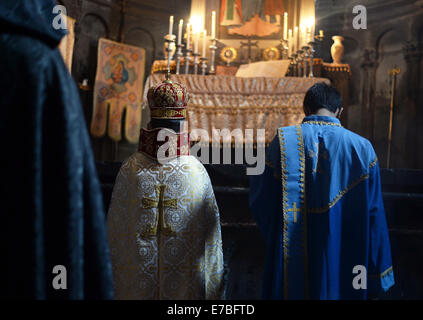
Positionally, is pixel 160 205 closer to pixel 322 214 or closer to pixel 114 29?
pixel 322 214

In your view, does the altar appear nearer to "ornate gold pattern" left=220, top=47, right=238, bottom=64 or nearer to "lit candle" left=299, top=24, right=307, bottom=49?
"lit candle" left=299, top=24, right=307, bottom=49

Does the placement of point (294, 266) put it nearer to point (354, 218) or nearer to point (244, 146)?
point (354, 218)

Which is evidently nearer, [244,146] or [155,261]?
[155,261]

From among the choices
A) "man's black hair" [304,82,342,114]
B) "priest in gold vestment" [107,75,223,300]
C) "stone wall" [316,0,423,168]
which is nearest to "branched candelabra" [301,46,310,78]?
"stone wall" [316,0,423,168]

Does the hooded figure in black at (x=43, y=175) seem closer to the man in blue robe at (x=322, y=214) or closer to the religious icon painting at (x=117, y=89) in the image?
the man in blue robe at (x=322, y=214)

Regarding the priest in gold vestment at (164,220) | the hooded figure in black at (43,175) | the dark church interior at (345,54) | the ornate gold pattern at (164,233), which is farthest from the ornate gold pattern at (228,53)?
the hooded figure in black at (43,175)

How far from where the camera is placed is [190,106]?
190 inches

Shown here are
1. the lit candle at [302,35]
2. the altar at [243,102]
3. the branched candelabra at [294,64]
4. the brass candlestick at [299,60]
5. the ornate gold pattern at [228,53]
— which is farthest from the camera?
the ornate gold pattern at [228,53]

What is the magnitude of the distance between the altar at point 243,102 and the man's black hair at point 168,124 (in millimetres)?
2786

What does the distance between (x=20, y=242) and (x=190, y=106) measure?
403 cm

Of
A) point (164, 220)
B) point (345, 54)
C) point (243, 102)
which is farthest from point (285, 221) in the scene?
point (345, 54)

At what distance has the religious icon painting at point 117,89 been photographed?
23.0 feet

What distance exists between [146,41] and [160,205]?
265 inches
